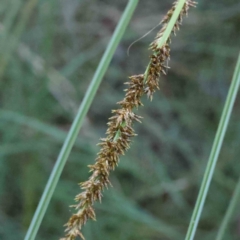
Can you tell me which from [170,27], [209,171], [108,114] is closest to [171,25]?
[170,27]

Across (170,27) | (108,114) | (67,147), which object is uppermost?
(108,114)

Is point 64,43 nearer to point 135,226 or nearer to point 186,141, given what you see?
point 186,141

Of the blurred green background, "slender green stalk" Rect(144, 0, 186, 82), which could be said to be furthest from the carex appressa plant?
the blurred green background

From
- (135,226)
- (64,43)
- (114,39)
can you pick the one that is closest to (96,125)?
(64,43)

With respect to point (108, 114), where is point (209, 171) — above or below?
below

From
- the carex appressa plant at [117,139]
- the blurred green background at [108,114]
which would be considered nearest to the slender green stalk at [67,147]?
the carex appressa plant at [117,139]

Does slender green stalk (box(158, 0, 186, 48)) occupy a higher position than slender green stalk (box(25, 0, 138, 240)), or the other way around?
slender green stalk (box(158, 0, 186, 48))

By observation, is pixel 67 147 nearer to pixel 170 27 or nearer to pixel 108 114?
pixel 170 27

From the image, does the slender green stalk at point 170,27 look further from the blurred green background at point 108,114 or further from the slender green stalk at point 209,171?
the blurred green background at point 108,114

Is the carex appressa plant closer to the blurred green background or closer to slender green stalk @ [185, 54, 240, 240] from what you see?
slender green stalk @ [185, 54, 240, 240]
